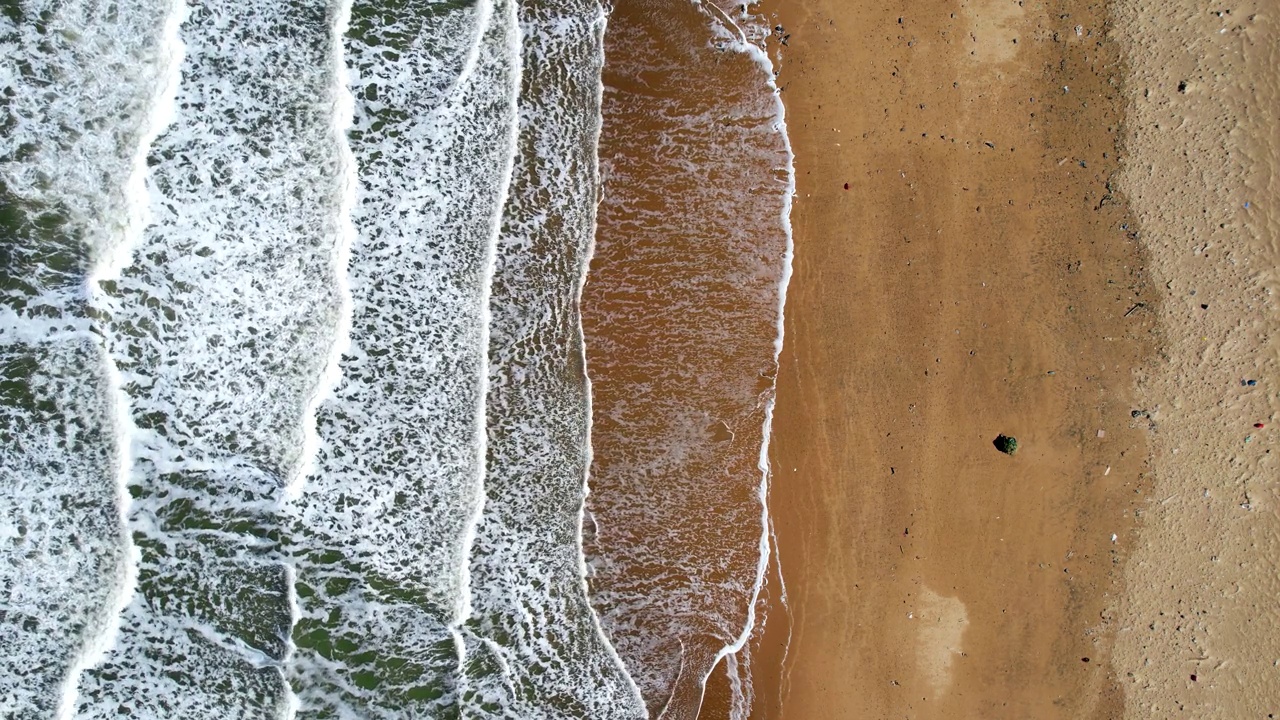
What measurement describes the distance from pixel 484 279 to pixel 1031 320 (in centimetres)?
411

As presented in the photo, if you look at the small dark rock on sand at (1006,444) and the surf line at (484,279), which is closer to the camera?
the surf line at (484,279)

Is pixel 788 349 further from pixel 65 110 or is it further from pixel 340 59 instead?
pixel 65 110

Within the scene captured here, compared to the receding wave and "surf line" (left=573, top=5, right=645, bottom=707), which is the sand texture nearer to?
the receding wave

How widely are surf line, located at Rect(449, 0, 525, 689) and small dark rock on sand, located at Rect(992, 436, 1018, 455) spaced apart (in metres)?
3.85

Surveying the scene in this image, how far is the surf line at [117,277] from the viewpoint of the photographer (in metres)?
4.72

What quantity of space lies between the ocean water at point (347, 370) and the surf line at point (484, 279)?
23 mm

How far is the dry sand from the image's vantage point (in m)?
5.40

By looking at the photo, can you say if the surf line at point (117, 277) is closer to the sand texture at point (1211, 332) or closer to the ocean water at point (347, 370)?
the ocean water at point (347, 370)

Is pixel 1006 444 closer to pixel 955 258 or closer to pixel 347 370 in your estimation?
pixel 955 258

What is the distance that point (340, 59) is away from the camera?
5000mm

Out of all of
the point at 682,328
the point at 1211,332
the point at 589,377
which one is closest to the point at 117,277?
the point at 589,377

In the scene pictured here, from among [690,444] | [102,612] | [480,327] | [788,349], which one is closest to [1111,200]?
[788,349]

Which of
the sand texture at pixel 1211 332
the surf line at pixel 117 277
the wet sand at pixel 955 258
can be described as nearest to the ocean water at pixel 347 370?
the surf line at pixel 117 277

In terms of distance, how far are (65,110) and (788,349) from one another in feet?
16.9
